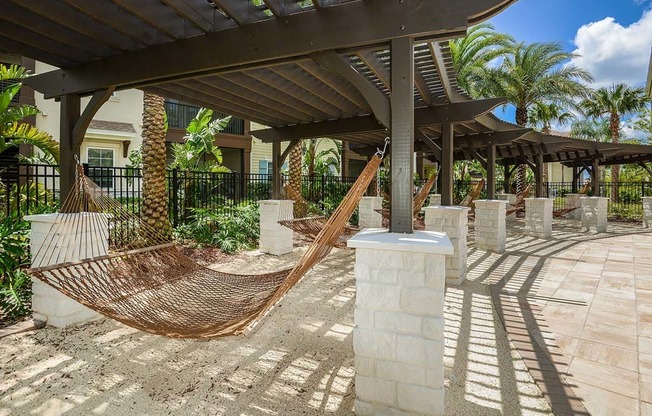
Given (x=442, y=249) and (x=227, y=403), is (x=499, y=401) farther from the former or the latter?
(x=227, y=403)

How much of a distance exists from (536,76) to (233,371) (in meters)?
14.0

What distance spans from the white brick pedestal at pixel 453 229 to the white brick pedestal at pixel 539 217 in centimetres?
550

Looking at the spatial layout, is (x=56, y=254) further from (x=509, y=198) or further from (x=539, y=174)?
(x=509, y=198)

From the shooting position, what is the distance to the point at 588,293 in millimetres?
4777

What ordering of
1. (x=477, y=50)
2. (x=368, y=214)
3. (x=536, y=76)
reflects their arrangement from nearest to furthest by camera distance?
(x=368, y=214)
(x=477, y=50)
(x=536, y=76)

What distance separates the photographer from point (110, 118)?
12453mm

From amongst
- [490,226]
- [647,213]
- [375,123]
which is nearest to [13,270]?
[375,123]

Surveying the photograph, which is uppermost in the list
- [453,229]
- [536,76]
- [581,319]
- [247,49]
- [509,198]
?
[536,76]

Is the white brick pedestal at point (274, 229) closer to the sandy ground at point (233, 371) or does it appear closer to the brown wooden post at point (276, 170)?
the brown wooden post at point (276, 170)

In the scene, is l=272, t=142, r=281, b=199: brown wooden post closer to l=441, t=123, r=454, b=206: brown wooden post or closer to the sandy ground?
l=441, t=123, r=454, b=206: brown wooden post

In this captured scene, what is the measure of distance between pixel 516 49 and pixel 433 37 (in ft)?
40.9

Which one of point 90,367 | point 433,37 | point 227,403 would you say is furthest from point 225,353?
point 433,37

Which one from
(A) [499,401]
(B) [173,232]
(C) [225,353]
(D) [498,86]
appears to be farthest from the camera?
(D) [498,86]

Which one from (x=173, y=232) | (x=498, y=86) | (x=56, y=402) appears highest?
(x=498, y=86)
